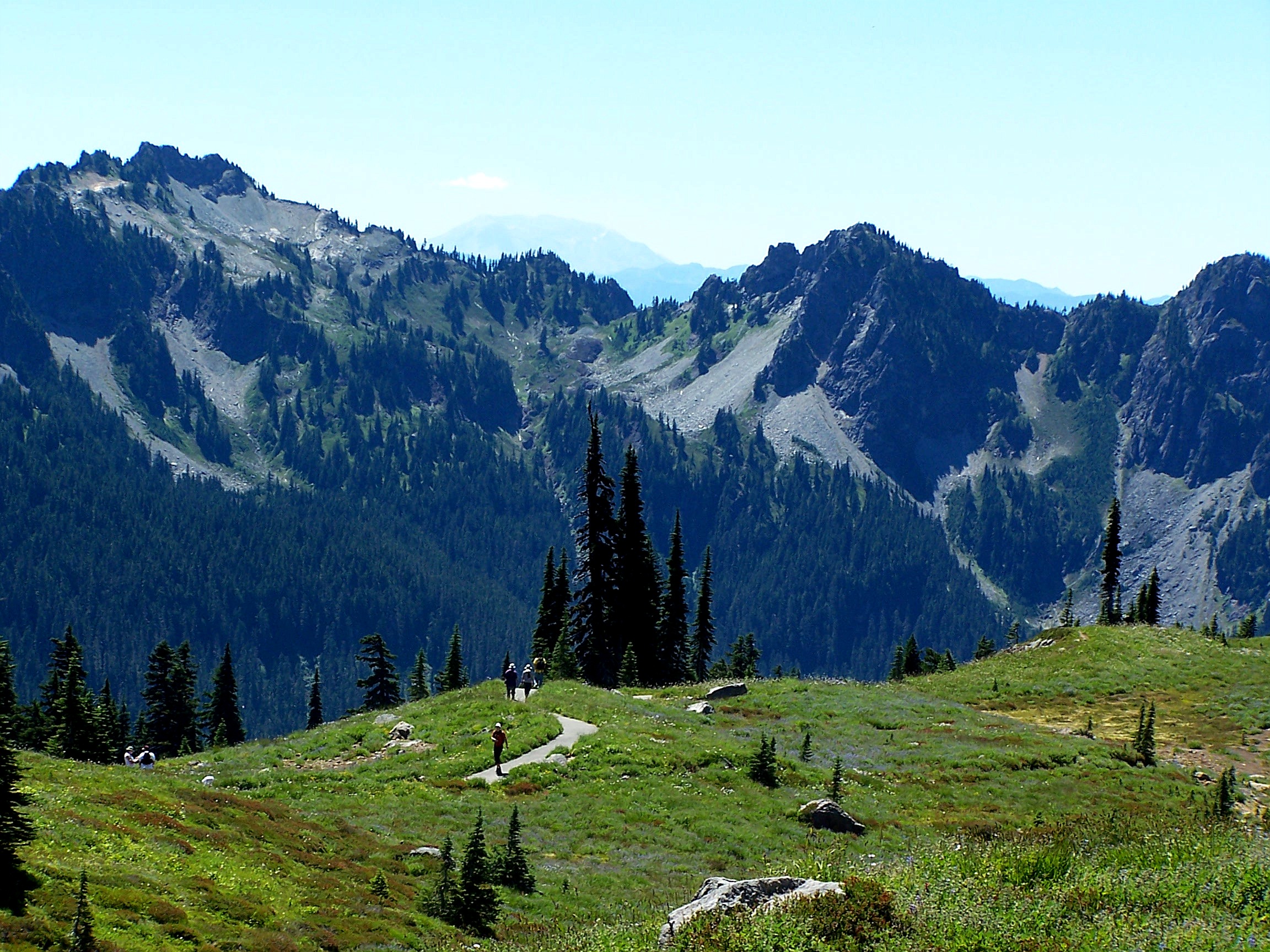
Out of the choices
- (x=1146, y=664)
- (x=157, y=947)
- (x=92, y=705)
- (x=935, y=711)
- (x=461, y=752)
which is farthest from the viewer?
(x=92, y=705)

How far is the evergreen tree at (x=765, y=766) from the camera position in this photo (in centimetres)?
3650

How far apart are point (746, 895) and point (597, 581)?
56.9 meters

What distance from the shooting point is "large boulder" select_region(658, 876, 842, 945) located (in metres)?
18.2

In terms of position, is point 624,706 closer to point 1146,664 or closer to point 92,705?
point 1146,664

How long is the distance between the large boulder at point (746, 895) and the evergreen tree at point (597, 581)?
55.1 metres

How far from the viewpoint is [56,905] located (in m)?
17.2

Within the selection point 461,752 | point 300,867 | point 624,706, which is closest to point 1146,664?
point 624,706

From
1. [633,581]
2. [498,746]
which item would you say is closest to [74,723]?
[633,581]

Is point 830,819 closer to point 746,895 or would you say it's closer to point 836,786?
point 836,786

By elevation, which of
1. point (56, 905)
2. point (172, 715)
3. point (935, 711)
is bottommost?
point (172, 715)

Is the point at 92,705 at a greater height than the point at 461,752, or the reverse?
the point at 461,752

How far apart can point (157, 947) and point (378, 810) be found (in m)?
14.1

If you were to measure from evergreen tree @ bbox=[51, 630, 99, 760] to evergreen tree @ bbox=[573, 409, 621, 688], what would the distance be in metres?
34.6

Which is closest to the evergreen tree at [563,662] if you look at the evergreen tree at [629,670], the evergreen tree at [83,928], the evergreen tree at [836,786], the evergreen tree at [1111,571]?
the evergreen tree at [629,670]
